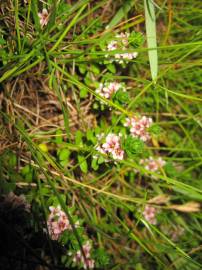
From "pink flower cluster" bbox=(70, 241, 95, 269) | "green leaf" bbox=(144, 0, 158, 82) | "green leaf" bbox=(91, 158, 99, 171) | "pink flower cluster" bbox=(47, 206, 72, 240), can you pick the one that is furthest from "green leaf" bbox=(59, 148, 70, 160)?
"green leaf" bbox=(144, 0, 158, 82)

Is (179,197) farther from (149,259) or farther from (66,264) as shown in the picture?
(66,264)

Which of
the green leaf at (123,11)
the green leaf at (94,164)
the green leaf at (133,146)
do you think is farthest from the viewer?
the green leaf at (123,11)

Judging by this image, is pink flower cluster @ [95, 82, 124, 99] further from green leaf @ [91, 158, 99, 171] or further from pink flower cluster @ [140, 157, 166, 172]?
pink flower cluster @ [140, 157, 166, 172]

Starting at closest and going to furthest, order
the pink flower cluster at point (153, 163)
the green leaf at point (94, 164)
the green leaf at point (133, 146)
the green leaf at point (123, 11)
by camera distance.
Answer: the green leaf at point (133, 146) < the green leaf at point (94, 164) < the green leaf at point (123, 11) < the pink flower cluster at point (153, 163)

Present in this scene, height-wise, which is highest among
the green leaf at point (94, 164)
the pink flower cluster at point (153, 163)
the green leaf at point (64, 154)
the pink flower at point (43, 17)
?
the pink flower at point (43, 17)

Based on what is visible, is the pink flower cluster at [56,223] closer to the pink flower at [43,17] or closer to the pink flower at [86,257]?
the pink flower at [86,257]

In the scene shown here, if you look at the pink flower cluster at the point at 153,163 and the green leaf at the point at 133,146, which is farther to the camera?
the pink flower cluster at the point at 153,163

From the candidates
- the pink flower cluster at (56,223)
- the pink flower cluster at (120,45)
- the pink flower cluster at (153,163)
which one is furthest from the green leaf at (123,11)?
the pink flower cluster at (56,223)
